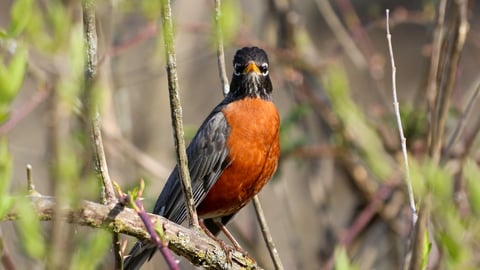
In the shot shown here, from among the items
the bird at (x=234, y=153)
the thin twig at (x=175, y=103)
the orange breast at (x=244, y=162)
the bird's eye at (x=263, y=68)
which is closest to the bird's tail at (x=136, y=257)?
the bird at (x=234, y=153)

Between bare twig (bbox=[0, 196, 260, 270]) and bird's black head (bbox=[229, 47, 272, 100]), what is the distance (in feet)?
3.97

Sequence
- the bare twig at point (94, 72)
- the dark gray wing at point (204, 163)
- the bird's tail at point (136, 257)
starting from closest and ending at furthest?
the bare twig at point (94, 72) → the bird's tail at point (136, 257) → the dark gray wing at point (204, 163)

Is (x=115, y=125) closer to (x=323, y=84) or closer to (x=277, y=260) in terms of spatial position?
(x=323, y=84)

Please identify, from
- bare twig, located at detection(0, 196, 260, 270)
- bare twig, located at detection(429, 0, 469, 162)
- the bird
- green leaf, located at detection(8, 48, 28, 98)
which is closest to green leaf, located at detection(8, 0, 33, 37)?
green leaf, located at detection(8, 48, 28, 98)

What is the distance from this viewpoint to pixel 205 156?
4.26 metres

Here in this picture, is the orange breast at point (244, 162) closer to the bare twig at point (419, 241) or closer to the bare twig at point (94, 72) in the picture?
the bare twig at point (94, 72)

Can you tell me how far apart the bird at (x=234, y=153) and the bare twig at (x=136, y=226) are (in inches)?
28.3

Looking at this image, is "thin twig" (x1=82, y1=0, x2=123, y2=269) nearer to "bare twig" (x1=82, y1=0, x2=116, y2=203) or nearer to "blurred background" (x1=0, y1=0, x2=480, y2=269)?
"bare twig" (x1=82, y1=0, x2=116, y2=203)

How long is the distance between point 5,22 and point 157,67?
422cm

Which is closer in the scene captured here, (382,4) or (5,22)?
(5,22)

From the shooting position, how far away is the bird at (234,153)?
416cm

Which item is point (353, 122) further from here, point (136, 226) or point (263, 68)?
point (136, 226)

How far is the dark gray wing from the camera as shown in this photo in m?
4.10

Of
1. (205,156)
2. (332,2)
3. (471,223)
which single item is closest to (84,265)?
(471,223)
